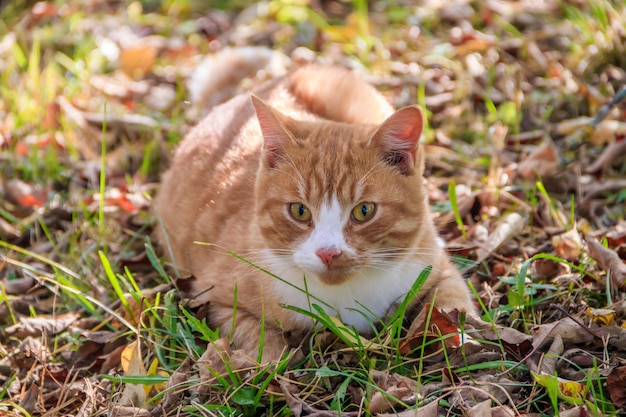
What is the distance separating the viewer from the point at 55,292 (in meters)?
3.56

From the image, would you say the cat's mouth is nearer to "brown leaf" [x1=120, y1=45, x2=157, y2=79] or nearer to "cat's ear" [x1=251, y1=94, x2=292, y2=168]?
"cat's ear" [x1=251, y1=94, x2=292, y2=168]

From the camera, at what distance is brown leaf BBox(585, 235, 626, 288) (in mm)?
3092

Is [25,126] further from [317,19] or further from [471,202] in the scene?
[471,202]

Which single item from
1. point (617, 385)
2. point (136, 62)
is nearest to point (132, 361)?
point (617, 385)

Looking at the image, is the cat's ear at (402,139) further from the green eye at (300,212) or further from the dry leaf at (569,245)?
the dry leaf at (569,245)

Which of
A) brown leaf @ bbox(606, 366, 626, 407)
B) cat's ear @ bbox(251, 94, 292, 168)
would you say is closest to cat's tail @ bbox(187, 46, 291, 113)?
cat's ear @ bbox(251, 94, 292, 168)

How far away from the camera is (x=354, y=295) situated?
3.10 metres

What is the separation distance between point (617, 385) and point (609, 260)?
79 centimetres

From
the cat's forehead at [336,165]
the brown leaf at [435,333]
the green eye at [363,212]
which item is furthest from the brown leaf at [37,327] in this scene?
the brown leaf at [435,333]

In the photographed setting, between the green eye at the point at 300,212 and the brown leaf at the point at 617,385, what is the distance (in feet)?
4.21

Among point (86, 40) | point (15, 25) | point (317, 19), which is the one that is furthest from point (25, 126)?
point (317, 19)

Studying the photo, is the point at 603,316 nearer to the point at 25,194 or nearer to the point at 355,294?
the point at 355,294

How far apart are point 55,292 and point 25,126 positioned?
2055 millimetres

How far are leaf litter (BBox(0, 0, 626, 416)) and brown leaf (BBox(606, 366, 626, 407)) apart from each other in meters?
0.01
